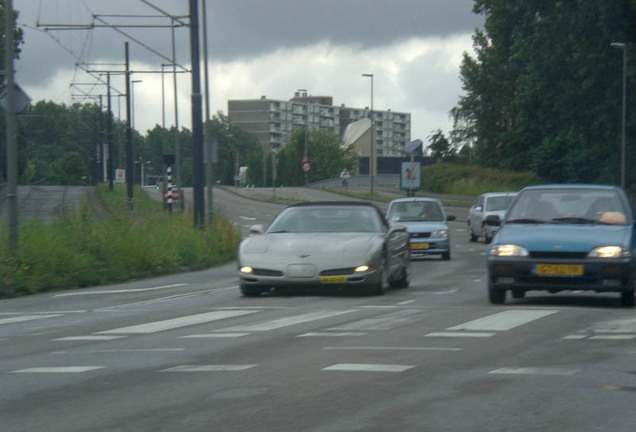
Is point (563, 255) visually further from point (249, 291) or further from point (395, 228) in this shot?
point (249, 291)

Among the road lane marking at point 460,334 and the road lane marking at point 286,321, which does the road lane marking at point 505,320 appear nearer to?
the road lane marking at point 460,334

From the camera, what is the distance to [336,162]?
570 ft

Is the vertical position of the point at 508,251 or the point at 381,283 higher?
the point at 508,251

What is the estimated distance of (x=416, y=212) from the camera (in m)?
28.3

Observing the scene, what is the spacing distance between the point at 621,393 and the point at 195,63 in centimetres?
2259

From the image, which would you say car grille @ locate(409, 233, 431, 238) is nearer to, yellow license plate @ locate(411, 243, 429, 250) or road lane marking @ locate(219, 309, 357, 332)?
yellow license plate @ locate(411, 243, 429, 250)

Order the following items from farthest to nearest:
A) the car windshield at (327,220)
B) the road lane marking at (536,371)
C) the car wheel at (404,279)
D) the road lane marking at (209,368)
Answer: the car wheel at (404,279) → the car windshield at (327,220) → the road lane marking at (209,368) → the road lane marking at (536,371)

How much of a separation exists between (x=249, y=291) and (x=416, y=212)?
45.3ft

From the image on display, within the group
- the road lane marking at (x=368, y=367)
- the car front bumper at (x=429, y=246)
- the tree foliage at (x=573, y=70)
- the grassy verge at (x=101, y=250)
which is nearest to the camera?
the road lane marking at (x=368, y=367)

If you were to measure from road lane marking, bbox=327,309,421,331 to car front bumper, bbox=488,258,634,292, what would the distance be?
4.76 feet

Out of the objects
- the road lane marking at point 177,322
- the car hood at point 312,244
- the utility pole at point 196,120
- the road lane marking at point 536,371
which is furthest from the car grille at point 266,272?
the utility pole at point 196,120

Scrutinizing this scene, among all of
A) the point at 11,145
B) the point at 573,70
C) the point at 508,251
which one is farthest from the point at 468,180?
the point at 508,251

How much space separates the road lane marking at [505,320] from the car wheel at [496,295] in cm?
87

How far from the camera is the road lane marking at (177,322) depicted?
10883mm
